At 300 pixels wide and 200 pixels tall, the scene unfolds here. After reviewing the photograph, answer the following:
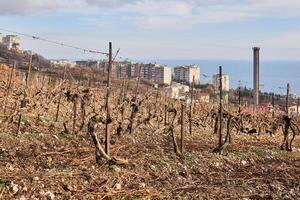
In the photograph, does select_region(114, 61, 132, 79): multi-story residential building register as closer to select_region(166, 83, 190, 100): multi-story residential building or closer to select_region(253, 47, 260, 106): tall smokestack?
select_region(166, 83, 190, 100): multi-story residential building

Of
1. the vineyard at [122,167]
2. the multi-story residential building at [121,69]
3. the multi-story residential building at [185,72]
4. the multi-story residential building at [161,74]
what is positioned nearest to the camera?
the vineyard at [122,167]

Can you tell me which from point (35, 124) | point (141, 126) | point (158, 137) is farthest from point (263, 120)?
point (35, 124)

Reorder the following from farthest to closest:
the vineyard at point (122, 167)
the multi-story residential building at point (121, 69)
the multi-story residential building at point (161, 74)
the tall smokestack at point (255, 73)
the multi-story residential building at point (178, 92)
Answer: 1. the multi-story residential building at point (161, 74)
2. the tall smokestack at point (255, 73)
3. the multi-story residential building at point (178, 92)
4. the multi-story residential building at point (121, 69)
5. the vineyard at point (122, 167)

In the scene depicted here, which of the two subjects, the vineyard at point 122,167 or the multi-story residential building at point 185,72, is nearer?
the vineyard at point 122,167

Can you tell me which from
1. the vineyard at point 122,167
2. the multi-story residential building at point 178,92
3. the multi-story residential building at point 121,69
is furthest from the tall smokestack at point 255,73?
the vineyard at point 122,167

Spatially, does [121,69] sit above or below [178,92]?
above

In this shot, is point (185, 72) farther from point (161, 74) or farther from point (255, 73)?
point (255, 73)

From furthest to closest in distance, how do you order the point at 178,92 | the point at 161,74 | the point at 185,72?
1. the point at 185,72
2. the point at 161,74
3. the point at 178,92

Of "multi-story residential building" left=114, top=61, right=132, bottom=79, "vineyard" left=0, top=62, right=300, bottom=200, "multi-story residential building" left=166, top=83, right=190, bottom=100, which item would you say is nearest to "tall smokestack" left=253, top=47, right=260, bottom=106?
"multi-story residential building" left=166, top=83, right=190, bottom=100

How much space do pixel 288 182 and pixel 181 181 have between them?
2716 mm

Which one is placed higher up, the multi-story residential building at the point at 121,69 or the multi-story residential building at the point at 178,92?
the multi-story residential building at the point at 121,69

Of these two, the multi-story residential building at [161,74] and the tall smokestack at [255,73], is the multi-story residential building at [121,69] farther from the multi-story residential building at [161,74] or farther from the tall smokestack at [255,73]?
the multi-story residential building at [161,74]

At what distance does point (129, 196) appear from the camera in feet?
29.1

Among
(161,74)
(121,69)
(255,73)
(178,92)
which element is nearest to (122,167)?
(121,69)
